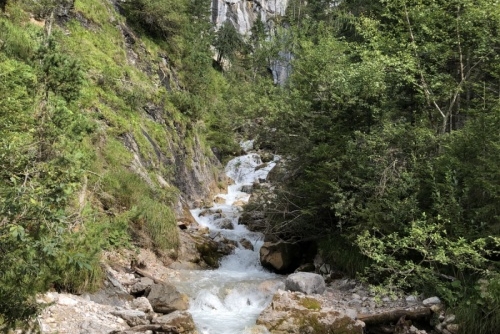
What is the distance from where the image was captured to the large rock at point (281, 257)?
12.5 metres

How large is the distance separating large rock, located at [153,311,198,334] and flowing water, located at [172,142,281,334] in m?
0.33

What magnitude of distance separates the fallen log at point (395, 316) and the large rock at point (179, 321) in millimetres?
3428

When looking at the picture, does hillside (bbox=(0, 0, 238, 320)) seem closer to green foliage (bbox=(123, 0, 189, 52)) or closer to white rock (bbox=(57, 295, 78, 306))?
green foliage (bbox=(123, 0, 189, 52))

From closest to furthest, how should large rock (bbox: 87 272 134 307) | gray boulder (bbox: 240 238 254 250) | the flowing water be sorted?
large rock (bbox: 87 272 134 307) < the flowing water < gray boulder (bbox: 240 238 254 250)

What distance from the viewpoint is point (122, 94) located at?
1608 centimetres

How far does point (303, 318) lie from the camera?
775 cm

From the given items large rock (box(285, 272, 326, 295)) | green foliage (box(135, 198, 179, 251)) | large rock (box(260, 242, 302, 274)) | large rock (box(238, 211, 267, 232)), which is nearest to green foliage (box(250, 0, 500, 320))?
large rock (box(260, 242, 302, 274))

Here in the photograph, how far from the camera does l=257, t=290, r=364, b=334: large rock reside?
7.50 meters

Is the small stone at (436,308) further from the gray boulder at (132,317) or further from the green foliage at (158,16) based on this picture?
the green foliage at (158,16)

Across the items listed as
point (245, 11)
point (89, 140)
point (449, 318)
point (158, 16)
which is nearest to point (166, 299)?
point (449, 318)

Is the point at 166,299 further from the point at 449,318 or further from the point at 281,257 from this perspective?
the point at 449,318

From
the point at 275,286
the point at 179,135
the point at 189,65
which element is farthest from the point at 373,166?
the point at 189,65

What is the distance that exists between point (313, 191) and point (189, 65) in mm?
17459

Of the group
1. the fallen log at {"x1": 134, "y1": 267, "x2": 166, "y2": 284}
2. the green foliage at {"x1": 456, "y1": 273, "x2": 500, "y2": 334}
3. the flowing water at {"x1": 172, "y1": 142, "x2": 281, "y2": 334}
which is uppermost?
the green foliage at {"x1": 456, "y1": 273, "x2": 500, "y2": 334}
